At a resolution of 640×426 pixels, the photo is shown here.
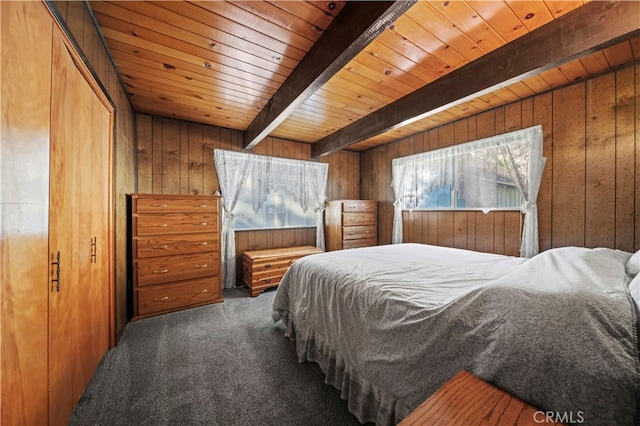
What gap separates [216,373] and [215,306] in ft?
4.29

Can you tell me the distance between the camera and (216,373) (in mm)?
1711

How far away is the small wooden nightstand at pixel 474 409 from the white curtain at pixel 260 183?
328 cm

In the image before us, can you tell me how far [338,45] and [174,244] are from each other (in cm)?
269

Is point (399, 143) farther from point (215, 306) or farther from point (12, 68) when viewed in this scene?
point (12, 68)

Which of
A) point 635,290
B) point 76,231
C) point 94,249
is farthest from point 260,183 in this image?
point 635,290

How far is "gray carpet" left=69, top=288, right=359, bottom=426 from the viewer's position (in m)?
1.36

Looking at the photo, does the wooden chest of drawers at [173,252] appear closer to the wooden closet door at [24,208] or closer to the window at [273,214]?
the window at [273,214]

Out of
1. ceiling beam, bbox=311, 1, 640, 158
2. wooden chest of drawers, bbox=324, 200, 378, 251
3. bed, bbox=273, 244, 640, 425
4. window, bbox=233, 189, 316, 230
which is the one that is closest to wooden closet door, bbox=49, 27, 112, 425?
bed, bbox=273, 244, 640, 425

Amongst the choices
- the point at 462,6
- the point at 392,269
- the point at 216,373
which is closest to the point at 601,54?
the point at 462,6

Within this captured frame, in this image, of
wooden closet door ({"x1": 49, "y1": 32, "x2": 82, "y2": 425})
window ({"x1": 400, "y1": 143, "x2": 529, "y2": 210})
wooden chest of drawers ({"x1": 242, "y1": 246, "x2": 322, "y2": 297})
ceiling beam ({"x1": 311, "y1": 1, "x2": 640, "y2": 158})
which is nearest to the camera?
wooden closet door ({"x1": 49, "y1": 32, "x2": 82, "y2": 425})

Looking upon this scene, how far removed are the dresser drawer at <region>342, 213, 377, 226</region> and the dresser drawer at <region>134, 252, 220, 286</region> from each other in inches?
83.9

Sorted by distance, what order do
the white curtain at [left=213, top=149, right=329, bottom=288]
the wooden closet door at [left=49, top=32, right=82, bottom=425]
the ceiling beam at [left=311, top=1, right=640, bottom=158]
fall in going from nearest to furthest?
the wooden closet door at [left=49, top=32, right=82, bottom=425]
the ceiling beam at [left=311, top=1, right=640, bottom=158]
the white curtain at [left=213, top=149, right=329, bottom=288]

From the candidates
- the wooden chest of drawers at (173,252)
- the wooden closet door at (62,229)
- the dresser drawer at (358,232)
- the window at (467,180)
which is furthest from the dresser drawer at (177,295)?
the window at (467,180)

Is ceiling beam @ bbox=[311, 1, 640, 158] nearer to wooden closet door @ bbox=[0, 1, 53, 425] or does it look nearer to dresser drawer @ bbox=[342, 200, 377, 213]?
dresser drawer @ bbox=[342, 200, 377, 213]
